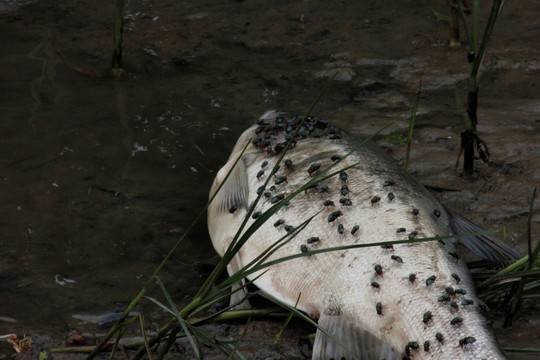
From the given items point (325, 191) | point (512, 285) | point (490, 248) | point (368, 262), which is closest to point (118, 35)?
point (325, 191)

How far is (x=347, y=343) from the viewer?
3.48 m

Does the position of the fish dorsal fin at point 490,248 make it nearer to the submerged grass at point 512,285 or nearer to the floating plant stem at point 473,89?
the submerged grass at point 512,285

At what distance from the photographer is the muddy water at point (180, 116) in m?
4.52

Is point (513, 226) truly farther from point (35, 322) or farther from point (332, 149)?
point (35, 322)

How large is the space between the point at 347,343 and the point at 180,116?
3.42 meters

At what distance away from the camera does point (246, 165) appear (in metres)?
4.79

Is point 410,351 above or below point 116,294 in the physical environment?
above

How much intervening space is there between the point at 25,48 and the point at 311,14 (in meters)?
3.19

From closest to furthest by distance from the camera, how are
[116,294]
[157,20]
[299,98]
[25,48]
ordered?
[116,294] < [299,98] < [25,48] < [157,20]

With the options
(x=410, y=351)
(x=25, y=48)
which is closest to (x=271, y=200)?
(x=410, y=351)

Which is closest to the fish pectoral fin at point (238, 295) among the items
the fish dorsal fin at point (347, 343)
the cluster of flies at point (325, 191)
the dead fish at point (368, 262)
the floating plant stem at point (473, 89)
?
the dead fish at point (368, 262)

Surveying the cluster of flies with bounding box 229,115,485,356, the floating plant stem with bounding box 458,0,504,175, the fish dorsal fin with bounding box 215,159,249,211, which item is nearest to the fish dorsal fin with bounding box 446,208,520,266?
the cluster of flies with bounding box 229,115,485,356

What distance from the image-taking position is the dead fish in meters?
3.27

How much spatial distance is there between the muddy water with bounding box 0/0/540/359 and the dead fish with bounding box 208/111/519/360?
38cm
